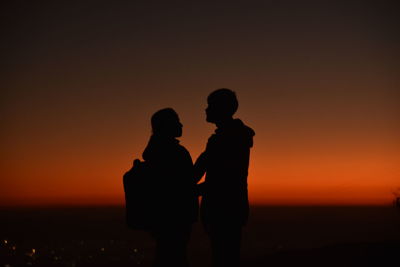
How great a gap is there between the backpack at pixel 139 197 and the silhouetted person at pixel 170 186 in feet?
0.22

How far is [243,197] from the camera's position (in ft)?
16.7

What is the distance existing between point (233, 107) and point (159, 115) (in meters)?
0.82

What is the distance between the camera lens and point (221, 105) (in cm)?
505

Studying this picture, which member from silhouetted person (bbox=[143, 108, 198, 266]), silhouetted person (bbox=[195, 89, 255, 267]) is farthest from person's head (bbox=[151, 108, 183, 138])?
silhouetted person (bbox=[195, 89, 255, 267])

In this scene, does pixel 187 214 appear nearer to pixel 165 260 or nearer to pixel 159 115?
pixel 165 260

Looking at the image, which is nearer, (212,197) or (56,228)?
(212,197)

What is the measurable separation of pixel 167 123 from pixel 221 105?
24.8 inches

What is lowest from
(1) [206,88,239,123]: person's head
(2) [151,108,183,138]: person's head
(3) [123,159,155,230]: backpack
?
(3) [123,159,155,230]: backpack

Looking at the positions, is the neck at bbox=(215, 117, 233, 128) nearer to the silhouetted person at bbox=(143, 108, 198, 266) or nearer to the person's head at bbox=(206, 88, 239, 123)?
the person's head at bbox=(206, 88, 239, 123)

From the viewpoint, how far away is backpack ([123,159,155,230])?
514cm

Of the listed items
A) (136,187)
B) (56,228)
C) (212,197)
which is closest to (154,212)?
(136,187)

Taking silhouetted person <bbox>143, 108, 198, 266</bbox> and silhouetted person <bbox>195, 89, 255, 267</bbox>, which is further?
silhouetted person <bbox>143, 108, 198, 266</bbox>

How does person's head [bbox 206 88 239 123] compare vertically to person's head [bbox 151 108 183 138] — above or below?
above

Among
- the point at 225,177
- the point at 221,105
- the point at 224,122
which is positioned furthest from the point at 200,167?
the point at 221,105
